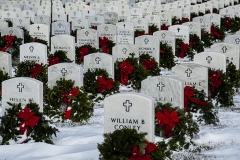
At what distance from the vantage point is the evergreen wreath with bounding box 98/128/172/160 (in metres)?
7.27

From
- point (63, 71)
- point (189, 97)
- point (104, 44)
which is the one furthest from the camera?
point (104, 44)

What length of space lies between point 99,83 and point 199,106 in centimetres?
254

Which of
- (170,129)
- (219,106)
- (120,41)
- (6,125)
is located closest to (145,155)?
(170,129)

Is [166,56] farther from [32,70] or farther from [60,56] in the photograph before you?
[32,70]

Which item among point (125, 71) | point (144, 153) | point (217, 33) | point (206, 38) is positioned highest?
point (217, 33)

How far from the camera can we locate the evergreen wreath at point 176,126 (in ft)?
28.7

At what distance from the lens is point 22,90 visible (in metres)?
9.67

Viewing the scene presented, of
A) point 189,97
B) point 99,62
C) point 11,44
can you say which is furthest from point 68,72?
point 11,44

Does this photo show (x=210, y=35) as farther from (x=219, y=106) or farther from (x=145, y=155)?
(x=145, y=155)

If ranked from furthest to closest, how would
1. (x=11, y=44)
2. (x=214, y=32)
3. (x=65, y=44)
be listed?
(x=214, y=32), (x=11, y=44), (x=65, y=44)

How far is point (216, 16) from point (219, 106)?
970cm

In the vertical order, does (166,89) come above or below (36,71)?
below

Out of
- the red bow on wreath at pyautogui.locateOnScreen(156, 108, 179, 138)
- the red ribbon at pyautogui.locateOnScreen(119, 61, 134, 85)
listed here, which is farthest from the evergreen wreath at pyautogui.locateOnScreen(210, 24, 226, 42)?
the red bow on wreath at pyautogui.locateOnScreen(156, 108, 179, 138)

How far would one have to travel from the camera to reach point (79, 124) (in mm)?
10633
